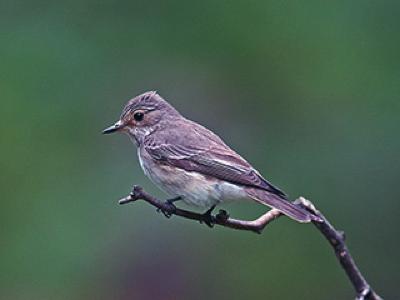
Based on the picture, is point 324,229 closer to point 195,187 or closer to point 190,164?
point 195,187

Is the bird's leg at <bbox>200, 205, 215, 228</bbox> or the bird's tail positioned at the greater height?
the bird's tail

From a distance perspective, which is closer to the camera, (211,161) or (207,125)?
(211,161)

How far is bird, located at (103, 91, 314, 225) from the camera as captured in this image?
18.0 feet

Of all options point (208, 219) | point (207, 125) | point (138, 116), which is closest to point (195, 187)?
point (208, 219)

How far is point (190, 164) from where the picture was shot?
5.78 meters

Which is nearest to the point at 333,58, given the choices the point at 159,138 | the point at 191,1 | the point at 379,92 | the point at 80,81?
the point at 379,92

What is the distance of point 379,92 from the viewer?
897cm

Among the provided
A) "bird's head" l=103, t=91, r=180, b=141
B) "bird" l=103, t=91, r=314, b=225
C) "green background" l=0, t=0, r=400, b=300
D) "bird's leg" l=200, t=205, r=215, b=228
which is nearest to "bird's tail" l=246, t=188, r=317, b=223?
"bird" l=103, t=91, r=314, b=225

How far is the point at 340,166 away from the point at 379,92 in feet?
2.36

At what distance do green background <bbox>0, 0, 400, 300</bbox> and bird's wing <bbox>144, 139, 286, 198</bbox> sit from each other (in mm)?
1890

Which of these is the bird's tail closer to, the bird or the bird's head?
the bird

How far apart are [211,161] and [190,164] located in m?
0.11

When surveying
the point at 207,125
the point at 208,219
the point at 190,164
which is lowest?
the point at 207,125

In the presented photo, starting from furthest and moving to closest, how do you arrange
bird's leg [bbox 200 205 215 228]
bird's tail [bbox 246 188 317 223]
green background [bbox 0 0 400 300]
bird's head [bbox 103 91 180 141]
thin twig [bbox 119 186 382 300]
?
green background [bbox 0 0 400 300] < bird's head [bbox 103 91 180 141] < bird's leg [bbox 200 205 215 228] < bird's tail [bbox 246 188 317 223] < thin twig [bbox 119 186 382 300]
